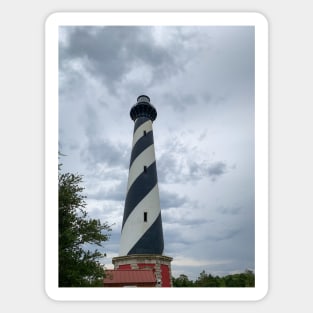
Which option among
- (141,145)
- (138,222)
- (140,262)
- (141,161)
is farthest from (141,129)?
(140,262)

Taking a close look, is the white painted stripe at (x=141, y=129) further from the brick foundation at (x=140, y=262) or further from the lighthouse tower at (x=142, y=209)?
the brick foundation at (x=140, y=262)

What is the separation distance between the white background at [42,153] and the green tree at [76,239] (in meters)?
0.27

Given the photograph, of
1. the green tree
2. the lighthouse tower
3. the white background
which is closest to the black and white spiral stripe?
the lighthouse tower

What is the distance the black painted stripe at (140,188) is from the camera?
5595 millimetres

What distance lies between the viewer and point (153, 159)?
589 centimetres

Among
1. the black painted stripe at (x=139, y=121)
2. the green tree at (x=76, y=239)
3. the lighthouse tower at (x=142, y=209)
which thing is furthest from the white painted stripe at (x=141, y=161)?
the green tree at (x=76, y=239)

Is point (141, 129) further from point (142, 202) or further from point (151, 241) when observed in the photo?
point (151, 241)

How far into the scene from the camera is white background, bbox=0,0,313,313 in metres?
2.97

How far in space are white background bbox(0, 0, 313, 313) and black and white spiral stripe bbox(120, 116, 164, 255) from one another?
243 cm

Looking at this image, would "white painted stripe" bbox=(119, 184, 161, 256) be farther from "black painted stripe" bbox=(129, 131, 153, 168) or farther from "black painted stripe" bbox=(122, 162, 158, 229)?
"black painted stripe" bbox=(129, 131, 153, 168)

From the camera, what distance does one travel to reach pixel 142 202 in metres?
5.68

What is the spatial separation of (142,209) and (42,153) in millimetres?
2793

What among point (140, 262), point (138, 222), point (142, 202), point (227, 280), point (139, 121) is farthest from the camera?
point (139, 121)
